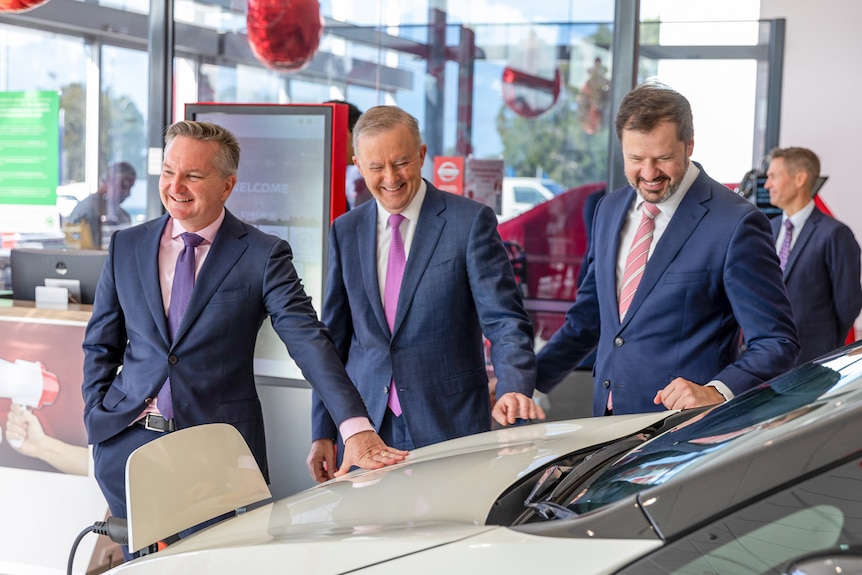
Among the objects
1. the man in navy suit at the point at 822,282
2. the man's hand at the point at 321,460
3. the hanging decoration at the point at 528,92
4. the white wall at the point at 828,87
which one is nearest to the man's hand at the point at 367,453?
the man's hand at the point at 321,460

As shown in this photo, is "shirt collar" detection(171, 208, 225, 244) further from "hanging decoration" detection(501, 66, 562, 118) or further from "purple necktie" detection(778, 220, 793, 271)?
"hanging decoration" detection(501, 66, 562, 118)

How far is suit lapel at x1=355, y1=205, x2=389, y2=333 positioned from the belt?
618mm

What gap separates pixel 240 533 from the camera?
5.33 feet

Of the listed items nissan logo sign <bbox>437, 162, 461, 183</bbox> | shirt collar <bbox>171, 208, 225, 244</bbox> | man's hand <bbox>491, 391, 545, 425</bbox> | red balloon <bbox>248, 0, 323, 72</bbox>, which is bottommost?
man's hand <bbox>491, 391, 545, 425</bbox>

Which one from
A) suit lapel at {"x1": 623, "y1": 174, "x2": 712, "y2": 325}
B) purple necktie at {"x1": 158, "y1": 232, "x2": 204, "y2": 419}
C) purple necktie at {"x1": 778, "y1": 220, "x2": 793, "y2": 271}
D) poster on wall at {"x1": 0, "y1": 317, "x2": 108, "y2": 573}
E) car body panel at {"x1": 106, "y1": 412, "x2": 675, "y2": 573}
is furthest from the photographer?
purple necktie at {"x1": 778, "y1": 220, "x2": 793, "y2": 271}

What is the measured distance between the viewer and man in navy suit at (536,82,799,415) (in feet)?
7.56

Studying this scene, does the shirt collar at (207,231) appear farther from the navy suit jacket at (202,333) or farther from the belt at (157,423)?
the belt at (157,423)

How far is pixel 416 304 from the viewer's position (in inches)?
105

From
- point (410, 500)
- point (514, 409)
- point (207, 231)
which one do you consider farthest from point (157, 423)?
point (410, 500)

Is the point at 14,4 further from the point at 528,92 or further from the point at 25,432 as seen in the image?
the point at 528,92

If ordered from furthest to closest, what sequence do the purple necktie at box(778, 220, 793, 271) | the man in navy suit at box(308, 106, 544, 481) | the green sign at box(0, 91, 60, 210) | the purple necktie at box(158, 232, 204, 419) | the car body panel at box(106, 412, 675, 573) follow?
the green sign at box(0, 91, 60, 210), the purple necktie at box(778, 220, 793, 271), the man in navy suit at box(308, 106, 544, 481), the purple necktie at box(158, 232, 204, 419), the car body panel at box(106, 412, 675, 573)

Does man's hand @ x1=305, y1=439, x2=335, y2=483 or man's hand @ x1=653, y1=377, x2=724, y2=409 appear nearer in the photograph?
man's hand @ x1=653, y1=377, x2=724, y2=409

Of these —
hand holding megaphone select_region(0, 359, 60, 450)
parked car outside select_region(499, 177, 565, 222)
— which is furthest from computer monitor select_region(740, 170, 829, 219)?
hand holding megaphone select_region(0, 359, 60, 450)

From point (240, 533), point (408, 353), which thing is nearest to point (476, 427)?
point (408, 353)
